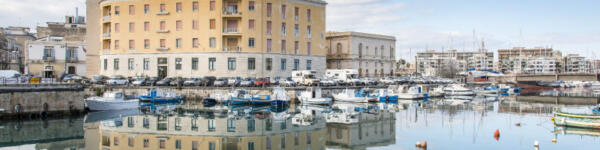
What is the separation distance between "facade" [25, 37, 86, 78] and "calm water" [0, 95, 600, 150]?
3595 centimetres

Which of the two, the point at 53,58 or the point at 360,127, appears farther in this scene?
the point at 53,58

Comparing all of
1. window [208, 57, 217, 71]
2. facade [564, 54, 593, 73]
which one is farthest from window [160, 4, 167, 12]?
facade [564, 54, 593, 73]

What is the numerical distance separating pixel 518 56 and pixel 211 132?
160009 mm

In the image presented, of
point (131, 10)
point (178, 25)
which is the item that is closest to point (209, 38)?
point (178, 25)

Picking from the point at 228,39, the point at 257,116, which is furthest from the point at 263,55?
the point at 257,116

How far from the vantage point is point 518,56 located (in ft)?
555

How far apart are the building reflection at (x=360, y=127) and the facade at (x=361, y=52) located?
115 feet

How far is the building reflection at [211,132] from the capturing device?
2492 cm

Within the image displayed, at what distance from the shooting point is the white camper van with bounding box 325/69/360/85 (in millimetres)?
57312

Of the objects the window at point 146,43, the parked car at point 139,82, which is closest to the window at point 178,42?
the window at point 146,43

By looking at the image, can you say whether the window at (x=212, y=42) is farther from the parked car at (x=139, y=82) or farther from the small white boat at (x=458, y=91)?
the small white boat at (x=458, y=91)

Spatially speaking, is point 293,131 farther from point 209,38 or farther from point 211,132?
point 209,38

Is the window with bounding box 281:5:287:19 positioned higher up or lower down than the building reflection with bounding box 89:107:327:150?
higher up

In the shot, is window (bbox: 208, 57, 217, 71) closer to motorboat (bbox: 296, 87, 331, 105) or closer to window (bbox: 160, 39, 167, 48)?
window (bbox: 160, 39, 167, 48)
